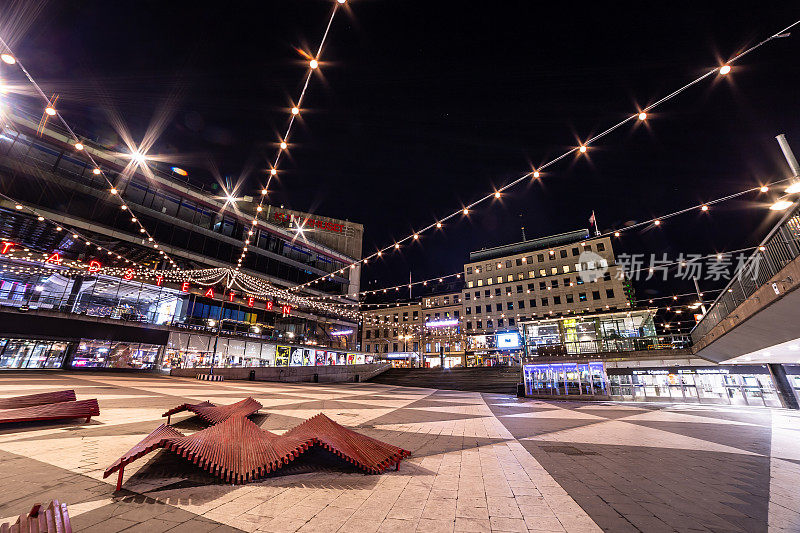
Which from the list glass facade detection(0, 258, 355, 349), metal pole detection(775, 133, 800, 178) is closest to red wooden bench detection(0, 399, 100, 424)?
metal pole detection(775, 133, 800, 178)

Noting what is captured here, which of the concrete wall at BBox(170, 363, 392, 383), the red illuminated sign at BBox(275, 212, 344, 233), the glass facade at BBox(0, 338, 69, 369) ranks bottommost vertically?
the concrete wall at BBox(170, 363, 392, 383)

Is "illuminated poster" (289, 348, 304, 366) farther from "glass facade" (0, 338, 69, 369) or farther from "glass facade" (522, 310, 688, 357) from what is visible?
"glass facade" (522, 310, 688, 357)

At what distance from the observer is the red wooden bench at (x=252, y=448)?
355 cm

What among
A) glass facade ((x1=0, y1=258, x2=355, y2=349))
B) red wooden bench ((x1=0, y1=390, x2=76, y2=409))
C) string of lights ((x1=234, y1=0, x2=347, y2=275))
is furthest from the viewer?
glass facade ((x1=0, y1=258, x2=355, y2=349))

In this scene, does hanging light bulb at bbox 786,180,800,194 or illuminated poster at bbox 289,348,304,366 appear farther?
illuminated poster at bbox 289,348,304,366

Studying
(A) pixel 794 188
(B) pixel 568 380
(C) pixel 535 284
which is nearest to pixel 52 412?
(A) pixel 794 188

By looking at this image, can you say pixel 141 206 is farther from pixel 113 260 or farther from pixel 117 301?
pixel 117 301

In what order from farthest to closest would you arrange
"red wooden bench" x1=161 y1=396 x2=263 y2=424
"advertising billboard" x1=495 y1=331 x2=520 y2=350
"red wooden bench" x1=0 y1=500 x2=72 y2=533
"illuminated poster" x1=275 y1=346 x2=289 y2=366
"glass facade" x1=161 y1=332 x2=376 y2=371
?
"illuminated poster" x1=275 y1=346 x2=289 y2=366, "advertising billboard" x1=495 y1=331 x2=520 y2=350, "glass facade" x1=161 y1=332 x2=376 y2=371, "red wooden bench" x1=161 y1=396 x2=263 y2=424, "red wooden bench" x1=0 y1=500 x2=72 y2=533

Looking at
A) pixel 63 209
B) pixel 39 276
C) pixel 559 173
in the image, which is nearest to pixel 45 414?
pixel 559 173

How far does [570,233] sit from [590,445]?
193 ft

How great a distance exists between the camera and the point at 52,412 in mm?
5910

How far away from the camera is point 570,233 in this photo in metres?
57.3

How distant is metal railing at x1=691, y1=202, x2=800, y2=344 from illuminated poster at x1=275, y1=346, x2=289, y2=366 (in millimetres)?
38773

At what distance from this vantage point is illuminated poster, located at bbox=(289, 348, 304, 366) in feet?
131
